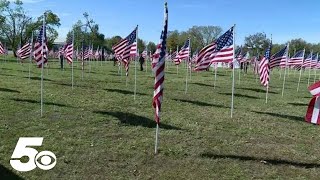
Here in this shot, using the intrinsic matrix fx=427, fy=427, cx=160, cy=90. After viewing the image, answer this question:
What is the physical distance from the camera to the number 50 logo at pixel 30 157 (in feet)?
31.1

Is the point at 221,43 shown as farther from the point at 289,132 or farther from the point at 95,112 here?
the point at 95,112

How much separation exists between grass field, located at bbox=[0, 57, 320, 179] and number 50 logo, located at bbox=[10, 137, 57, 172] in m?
0.17

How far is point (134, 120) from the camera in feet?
49.0

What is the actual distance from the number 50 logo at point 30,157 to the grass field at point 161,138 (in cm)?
17

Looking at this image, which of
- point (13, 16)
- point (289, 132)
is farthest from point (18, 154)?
point (13, 16)

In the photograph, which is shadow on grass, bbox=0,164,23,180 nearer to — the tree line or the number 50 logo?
the number 50 logo

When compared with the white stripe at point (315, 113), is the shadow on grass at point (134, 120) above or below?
below

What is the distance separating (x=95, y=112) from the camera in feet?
53.1

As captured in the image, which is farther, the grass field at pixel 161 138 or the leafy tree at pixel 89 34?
the leafy tree at pixel 89 34

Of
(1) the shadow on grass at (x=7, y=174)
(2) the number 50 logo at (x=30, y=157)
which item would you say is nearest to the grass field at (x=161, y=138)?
(1) the shadow on grass at (x=7, y=174)

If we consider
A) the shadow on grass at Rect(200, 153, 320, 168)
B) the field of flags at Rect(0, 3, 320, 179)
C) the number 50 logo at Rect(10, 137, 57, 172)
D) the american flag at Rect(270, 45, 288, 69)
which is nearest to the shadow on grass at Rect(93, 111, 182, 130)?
the field of flags at Rect(0, 3, 320, 179)

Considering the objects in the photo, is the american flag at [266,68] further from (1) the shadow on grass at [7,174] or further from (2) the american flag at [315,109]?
(1) the shadow on grass at [7,174]

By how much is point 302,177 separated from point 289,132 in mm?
5036

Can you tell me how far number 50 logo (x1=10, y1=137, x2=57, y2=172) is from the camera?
9.48 m
